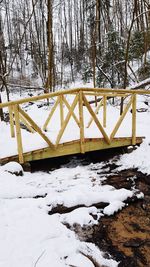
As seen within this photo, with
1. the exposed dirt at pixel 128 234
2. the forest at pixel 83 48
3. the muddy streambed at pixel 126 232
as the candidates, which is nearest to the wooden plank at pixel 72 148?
the muddy streambed at pixel 126 232

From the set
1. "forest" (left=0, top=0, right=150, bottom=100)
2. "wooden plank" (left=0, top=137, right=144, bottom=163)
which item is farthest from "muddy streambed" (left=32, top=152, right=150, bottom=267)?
"forest" (left=0, top=0, right=150, bottom=100)

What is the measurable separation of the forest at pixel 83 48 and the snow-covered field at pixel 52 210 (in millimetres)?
4872

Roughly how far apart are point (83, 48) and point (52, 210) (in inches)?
956

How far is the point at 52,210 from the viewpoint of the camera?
3.99 meters

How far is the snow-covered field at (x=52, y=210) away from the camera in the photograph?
9.81 feet

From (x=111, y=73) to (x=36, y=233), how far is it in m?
11.6

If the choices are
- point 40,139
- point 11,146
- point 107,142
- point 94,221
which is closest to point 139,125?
point 107,142

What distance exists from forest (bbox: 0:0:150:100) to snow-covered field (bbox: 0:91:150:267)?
487 centimetres

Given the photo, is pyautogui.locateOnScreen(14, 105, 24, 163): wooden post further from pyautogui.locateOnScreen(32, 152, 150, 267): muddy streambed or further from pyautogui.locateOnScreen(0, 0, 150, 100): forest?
pyautogui.locateOnScreen(0, 0, 150, 100): forest

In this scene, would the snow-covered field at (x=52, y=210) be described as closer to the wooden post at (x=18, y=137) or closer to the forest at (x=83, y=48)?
the wooden post at (x=18, y=137)

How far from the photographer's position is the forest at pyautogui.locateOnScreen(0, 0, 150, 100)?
1227 centimetres

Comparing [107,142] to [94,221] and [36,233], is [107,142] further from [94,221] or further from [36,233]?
[36,233]

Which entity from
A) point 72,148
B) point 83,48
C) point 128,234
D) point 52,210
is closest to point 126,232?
point 128,234

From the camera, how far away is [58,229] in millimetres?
3484
